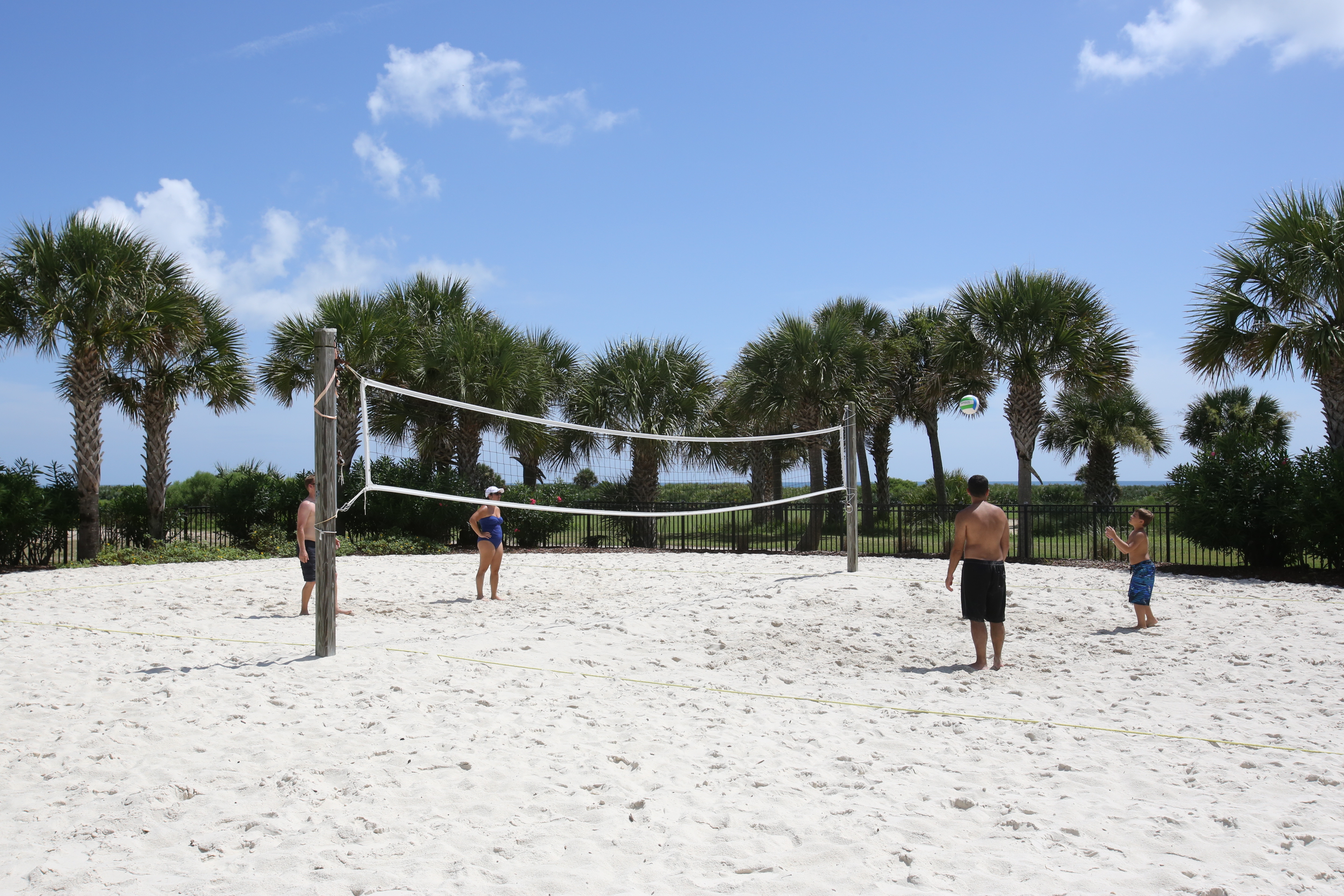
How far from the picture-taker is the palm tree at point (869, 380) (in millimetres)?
17547

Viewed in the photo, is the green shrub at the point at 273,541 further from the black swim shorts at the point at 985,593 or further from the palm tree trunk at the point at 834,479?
the black swim shorts at the point at 985,593

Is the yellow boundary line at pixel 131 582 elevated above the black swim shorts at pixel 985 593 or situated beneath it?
situated beneath

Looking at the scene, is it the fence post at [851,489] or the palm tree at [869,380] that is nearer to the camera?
the fence post at [851,489]

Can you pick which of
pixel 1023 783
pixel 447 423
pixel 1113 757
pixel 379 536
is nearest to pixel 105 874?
pixel 1023 783

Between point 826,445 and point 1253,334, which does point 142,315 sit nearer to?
point 826,445

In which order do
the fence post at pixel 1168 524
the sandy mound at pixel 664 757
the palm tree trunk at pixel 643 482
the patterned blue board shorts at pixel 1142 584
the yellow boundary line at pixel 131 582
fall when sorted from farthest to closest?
1. the palm tree trunk at pixel 643 482
2. the fence post at pixel 1168 524
3. the yellow boundary line at pixel 131 582
4. the patterned blue board shorts at pixel 1142 584
5. the sandy mound at pixel 664 757

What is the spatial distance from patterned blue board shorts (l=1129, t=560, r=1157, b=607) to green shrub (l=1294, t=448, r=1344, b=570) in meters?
5.54

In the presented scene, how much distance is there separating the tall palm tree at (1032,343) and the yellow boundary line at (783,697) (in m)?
11.8

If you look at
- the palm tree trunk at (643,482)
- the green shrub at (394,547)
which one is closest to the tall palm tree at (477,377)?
the green shrub at (394,547)

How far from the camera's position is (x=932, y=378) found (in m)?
17.1

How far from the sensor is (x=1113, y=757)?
4.18 metres

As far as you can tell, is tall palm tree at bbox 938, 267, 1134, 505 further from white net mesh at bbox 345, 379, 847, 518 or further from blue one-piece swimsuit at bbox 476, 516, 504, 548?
blue one-piece swimsuit at bbox 476, 516, 504, 548

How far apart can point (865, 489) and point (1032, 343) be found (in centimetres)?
1297

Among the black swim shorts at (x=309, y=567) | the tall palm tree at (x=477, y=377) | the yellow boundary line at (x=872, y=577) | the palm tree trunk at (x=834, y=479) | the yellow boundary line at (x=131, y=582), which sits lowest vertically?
the yellow boundary line at (x=872, y=577)
